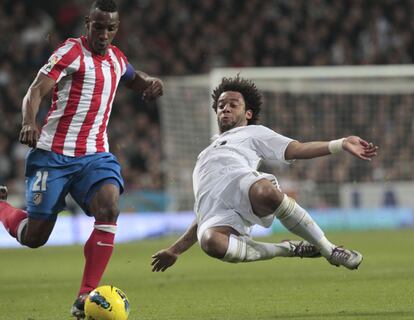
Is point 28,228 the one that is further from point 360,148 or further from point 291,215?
point 360,148

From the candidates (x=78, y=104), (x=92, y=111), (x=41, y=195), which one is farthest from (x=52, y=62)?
(x=41, y=195)

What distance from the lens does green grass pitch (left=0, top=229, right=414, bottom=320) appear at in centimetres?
737

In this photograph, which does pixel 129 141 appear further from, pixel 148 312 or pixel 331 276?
pixel 148 312

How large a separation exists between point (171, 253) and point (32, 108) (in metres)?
1.43

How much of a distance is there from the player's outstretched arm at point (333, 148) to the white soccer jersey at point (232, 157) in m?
0.25

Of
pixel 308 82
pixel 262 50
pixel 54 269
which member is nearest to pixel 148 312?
pixel 54 269

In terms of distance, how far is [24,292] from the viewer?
9.45 m

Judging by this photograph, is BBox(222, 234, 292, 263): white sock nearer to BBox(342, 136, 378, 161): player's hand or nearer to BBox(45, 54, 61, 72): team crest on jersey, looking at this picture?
BBox(342, 136, 378, 161): player's hand

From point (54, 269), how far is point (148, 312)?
4803 millimetres

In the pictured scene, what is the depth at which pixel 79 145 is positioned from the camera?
7438 mm

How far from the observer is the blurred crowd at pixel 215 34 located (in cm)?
2075

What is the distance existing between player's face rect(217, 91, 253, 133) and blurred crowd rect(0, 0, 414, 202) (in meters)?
12.2

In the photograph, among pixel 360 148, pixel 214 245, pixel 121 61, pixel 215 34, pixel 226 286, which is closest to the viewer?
pixel 360 148

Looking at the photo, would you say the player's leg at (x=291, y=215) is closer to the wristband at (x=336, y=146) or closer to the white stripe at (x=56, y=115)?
the wristband at (x=336, y=146)
